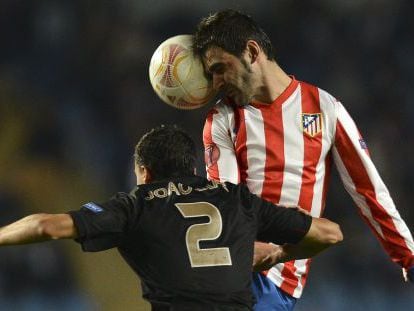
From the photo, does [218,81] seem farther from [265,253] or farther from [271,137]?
[265,253]

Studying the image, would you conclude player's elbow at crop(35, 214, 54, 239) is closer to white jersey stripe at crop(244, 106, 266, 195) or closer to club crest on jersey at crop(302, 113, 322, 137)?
white jersey stripe at crop(244, 106, 266, 195)

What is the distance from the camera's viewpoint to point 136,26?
20.8ft

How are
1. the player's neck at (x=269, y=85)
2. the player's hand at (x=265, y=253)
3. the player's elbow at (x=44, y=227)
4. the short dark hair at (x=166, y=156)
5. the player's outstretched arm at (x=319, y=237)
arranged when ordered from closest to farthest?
1. the player's elbow at (x=44, y=227)
2. the short dark hair at (x=166, y=156)
3. the player's outstretched arm at (x=319, y=237)
4. the player's hand at (x=265, y=253)
5. the player's neck at (x=269, y=85)

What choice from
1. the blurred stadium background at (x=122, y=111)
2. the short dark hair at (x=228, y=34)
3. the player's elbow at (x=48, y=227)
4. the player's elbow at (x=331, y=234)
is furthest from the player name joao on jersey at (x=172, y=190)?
the blurred stadium background at (x=122, y=111)

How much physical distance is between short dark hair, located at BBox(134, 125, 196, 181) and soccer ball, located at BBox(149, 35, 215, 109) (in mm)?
643

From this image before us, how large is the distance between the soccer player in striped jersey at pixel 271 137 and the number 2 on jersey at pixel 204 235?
0.61m

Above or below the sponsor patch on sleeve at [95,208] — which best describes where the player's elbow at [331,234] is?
below

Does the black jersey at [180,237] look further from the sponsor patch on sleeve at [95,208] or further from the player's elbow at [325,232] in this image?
the player's elbow at [325,232]

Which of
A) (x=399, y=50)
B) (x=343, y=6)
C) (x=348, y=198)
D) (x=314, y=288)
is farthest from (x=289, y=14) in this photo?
(x=314, y=288)

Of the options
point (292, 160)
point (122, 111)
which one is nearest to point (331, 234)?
point (292, 160)

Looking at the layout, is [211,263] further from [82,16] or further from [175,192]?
[82,16]

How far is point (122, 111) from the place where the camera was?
6.10 m

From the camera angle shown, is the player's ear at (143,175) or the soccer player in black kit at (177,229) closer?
the soccer player in black kit at (177,229)

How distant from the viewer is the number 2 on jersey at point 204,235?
2660 mm
